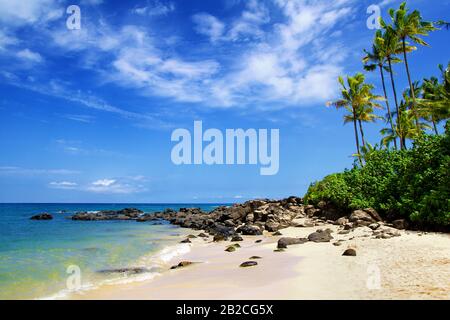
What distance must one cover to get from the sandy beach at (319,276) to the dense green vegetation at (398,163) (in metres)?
3.02

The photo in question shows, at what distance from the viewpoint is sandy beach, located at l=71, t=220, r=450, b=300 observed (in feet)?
24.0

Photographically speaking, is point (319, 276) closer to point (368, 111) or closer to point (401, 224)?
point (401, 224)

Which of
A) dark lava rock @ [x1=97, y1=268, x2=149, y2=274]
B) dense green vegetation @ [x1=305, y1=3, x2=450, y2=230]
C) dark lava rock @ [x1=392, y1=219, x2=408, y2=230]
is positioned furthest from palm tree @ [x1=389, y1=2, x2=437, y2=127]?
dark lava rock @ [x1=97, y1=268, x2=149, y2=274]

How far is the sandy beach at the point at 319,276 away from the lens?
288 inches

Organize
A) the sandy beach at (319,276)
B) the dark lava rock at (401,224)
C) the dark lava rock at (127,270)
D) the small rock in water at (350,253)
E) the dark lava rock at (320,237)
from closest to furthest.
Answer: the sandy beach at (319,276) < the small rock in water at (350,253) < the dark lava rock at (127,270) < the dark lava rock at (320,237) < the dark lava rock at (401,224)

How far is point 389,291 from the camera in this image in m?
7.06

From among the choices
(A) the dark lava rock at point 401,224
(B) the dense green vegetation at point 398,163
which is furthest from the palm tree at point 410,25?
(A) the dark lava rock at point 401,224

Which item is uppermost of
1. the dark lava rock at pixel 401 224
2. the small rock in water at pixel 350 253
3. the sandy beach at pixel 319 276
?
the dark lava rock at pixel 401 224

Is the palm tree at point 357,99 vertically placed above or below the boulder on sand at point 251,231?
above

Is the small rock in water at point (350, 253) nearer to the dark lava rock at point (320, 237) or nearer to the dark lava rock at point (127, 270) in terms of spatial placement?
the dark lava rock at point (320, 237)

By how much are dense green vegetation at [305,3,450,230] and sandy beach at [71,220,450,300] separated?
9.92ft

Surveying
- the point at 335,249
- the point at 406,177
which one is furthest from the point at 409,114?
the point at 335,249
